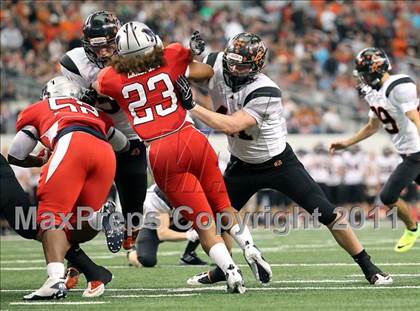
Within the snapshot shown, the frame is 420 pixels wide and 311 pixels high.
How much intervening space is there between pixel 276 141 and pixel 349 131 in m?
11.0

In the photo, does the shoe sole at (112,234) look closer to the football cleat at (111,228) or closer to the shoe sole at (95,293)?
the football cleat at (111,228)

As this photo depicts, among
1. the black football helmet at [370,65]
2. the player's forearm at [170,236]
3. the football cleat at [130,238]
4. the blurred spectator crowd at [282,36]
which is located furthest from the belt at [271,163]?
the blurred spectator crowd at [282,36]

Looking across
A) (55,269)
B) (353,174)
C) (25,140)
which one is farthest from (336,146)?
(353,174)

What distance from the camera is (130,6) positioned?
18.1 meters

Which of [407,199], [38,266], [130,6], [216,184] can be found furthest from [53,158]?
[130,6]

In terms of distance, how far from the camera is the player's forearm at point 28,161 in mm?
6668

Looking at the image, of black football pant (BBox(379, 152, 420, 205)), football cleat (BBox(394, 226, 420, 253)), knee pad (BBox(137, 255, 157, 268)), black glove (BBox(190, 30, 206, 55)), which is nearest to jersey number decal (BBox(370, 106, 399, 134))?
black football pant (BBox(379, 152, 420, 205))

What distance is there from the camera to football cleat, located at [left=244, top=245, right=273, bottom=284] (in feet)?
20.8

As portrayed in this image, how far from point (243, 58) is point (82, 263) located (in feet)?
5.61

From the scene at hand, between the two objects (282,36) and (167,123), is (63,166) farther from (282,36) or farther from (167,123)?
(282,36)

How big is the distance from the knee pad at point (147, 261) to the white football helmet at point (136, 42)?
286 centimetres

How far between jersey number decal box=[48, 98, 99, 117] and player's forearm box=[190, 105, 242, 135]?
28.0 inches

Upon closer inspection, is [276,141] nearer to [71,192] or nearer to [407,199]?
[71,192]

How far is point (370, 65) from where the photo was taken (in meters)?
9.23
